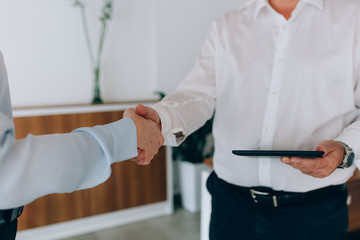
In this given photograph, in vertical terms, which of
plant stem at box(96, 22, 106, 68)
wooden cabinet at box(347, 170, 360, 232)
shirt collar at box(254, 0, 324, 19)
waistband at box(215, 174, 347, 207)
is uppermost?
shirt collar at box(254, 0, 324, 19)

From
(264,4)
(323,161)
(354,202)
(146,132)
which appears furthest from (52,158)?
(354,202)

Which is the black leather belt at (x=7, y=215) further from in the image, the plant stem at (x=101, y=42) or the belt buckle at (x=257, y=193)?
the plant stem at (x=101, y=42)

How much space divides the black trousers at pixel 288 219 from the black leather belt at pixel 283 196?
14 mm

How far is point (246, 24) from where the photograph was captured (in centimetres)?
131

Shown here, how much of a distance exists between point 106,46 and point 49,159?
101 inches

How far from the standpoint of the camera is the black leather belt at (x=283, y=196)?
113 cm

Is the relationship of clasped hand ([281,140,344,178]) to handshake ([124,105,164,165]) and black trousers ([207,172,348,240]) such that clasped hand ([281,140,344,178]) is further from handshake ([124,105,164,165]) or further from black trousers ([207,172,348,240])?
handshake ([124,105,164,165])

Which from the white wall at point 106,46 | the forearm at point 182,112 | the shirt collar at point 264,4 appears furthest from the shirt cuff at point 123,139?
the white wall at point 106,46

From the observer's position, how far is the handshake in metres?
0.92

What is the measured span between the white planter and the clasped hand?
2.15 m

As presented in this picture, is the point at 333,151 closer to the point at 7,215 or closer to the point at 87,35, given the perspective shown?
the point at 7,215

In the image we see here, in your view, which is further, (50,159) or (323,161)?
(323,161)

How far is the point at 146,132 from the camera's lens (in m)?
0.94

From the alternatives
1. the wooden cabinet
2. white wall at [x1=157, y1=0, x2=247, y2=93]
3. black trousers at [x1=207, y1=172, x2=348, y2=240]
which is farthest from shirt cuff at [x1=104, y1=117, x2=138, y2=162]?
white wall at [x1=157, y1=0, x2=247, y2=93]
